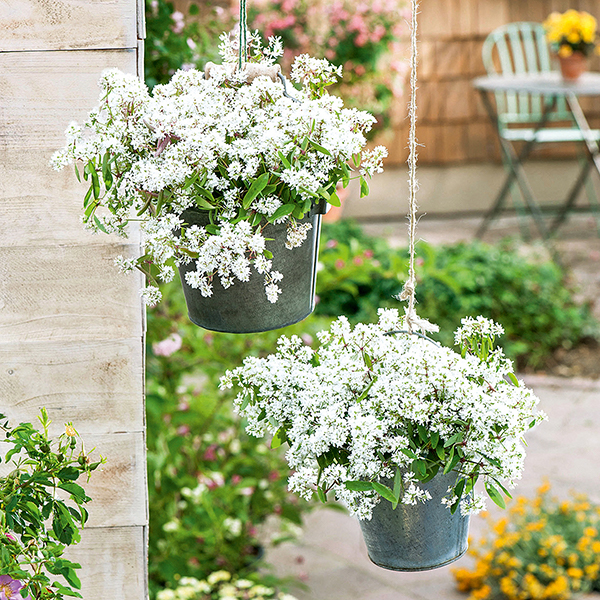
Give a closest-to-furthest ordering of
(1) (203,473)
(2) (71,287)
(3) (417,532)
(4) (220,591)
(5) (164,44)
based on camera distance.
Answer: (3) (417,532), (2) (71,287), (5) (164,44), (4) (220,591), (1) (203,473)

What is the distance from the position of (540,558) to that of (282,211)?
1787 millimetres

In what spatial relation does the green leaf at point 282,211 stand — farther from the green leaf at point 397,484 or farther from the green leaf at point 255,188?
the green leaf at point 397,484

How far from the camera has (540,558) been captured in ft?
7.87

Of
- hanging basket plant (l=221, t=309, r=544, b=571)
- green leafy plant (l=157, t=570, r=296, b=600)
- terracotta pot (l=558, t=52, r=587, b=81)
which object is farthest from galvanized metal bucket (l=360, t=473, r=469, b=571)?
terracotta pot (l=558, t=52, r=587, b=81)

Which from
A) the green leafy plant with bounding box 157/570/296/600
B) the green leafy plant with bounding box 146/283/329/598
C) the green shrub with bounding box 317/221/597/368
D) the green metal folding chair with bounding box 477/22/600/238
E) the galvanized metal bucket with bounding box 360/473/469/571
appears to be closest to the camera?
the galvanized metal bucket with bounding box 360/473/469/571

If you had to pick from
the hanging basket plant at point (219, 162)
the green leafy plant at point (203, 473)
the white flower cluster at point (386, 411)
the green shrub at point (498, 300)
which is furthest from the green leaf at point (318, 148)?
the green shrub at point (498, 300)

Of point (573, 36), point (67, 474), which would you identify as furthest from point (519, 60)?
point (67, 474)

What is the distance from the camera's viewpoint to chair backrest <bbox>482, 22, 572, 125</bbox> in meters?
5.77

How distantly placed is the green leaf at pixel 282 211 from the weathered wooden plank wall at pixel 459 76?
5.22 metres

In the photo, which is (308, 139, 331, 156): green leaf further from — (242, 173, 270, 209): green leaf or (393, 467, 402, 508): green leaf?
(393, 467, 402, 508): green leaf

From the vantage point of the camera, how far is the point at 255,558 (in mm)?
2438

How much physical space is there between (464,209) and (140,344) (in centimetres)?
554

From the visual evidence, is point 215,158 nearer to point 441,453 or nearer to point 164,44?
point 441,453

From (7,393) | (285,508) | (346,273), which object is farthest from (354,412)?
(285,508)
